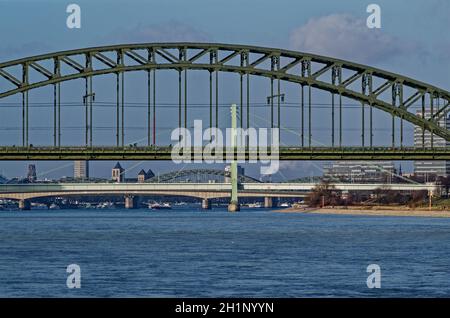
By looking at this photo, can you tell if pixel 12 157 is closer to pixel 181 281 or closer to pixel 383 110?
pixel 383 110

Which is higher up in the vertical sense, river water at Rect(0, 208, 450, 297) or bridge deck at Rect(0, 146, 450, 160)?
bridge deck at Rect(0, 146, 450, 160)

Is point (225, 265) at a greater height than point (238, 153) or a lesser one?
lesser

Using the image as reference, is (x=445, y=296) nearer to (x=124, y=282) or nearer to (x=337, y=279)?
(x=337, y=279)

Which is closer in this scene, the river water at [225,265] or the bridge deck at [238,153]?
the river water at [225,265]

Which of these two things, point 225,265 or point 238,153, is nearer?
point 225,265

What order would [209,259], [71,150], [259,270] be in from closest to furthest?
[259,270] < [209,259] < [71,150]

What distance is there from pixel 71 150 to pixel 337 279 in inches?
1722

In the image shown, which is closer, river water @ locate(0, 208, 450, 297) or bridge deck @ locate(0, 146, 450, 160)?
river water @ locate(0, 208, 450, 297)

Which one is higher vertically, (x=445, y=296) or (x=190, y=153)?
(x=190, y=153)

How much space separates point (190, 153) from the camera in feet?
313

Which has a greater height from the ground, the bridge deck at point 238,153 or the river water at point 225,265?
the bridge deck at point 238,153
